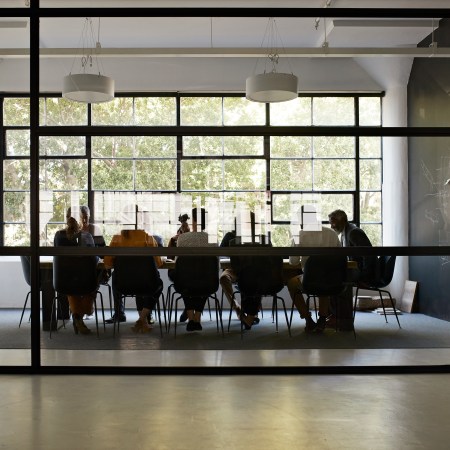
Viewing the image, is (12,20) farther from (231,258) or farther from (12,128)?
(231,258)

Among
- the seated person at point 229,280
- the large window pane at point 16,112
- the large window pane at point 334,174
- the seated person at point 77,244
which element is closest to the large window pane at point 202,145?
the seated person at point 229,280

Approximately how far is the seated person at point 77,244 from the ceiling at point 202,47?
111 centimetres

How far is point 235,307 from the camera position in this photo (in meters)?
5.21

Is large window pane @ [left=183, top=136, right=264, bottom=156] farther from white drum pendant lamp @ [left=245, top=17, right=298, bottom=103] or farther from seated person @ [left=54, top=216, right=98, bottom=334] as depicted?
seated person @ [left=54, top=216, right=98, bottom=334]

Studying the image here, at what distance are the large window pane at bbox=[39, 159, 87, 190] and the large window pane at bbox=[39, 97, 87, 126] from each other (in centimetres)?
30

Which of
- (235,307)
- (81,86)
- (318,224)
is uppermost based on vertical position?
(81,86)

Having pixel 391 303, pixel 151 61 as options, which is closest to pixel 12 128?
pixel 151 61

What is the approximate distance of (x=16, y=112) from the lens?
5125 millimetres

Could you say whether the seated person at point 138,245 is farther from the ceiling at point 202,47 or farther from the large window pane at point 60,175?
the ceiling at point 202,47

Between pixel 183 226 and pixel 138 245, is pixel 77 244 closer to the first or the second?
pixel 138 245

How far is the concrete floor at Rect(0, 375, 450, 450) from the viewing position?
3.38 meters

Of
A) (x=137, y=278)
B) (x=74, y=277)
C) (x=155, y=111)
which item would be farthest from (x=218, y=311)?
(x=155, y=111)

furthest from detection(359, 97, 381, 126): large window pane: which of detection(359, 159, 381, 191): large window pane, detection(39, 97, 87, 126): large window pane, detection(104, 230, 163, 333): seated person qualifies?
detection(39, 97, 87, 126): large window pane

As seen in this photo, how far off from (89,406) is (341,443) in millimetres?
1571
